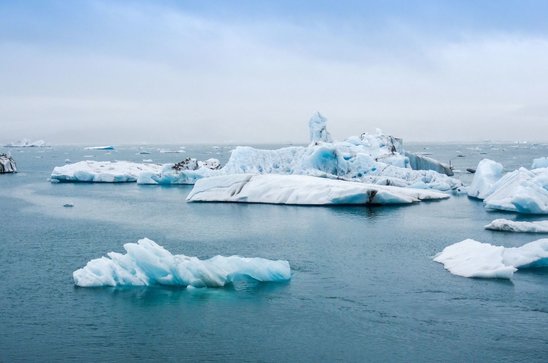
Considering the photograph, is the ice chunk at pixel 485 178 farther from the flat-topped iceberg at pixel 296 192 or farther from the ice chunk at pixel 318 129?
the ice chunk at pixel 318 129

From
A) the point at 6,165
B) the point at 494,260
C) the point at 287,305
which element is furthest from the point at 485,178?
the point at 6,165

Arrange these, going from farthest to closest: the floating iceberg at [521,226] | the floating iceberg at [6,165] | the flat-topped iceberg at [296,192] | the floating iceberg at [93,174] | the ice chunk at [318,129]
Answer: the floating iceberg at [6,165], the floating iceberg at [93,174], the ice chunk at [318,129], the flat-topped iceberg at [296,192], the floating iceberg at [521,226]

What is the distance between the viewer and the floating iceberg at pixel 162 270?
11.9 meters

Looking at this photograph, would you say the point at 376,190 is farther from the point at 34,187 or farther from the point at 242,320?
the point at 34,187

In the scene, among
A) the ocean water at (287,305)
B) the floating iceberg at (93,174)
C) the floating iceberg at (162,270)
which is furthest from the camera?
the floating iceberg at (93,174)

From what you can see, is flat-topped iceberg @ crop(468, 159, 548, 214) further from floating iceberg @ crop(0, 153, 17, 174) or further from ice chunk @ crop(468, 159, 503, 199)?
floating iceberg @ crop(0, 153, 17, 174)

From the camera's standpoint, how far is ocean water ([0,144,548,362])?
29.1 feet

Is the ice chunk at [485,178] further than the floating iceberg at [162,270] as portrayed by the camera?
Yes

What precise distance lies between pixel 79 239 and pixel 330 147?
17.4 metres

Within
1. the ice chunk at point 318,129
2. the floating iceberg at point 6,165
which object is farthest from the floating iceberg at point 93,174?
the floating iceberg at point 6,165

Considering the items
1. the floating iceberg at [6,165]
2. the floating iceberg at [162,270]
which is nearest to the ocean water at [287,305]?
the floating iceberg at [162,270]

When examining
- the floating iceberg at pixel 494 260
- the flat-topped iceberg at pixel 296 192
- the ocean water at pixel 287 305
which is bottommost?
the ocean water at pixel 287 305

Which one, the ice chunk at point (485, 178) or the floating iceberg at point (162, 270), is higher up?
the ice chunk at point (485, 178)

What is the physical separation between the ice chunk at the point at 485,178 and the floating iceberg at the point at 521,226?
8928mm
